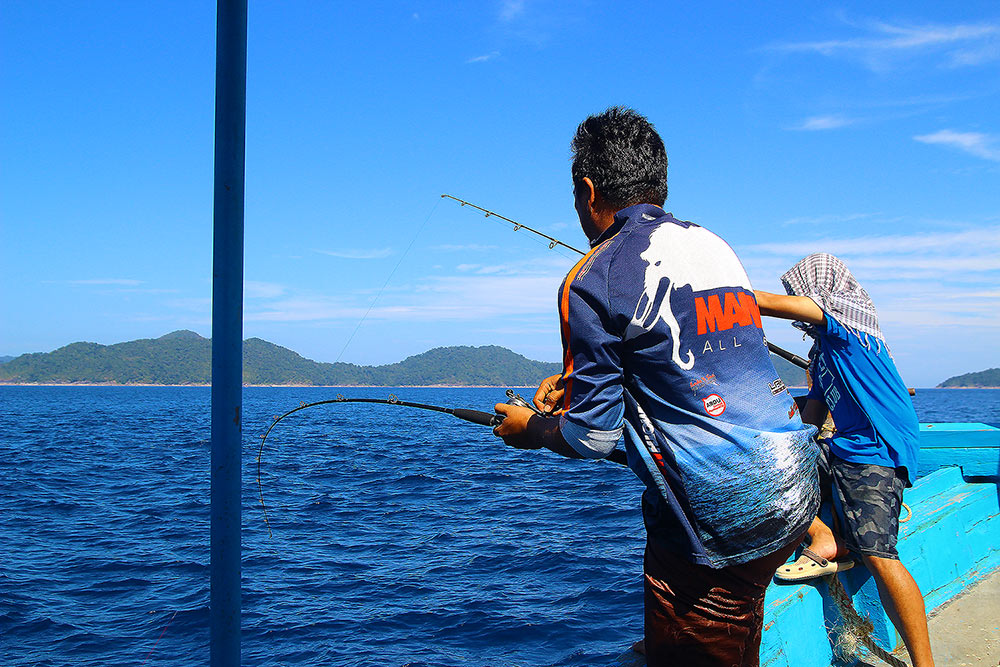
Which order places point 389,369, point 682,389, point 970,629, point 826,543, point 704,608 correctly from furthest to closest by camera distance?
point 389,369, point 970,629, point 826,543, point 704,608, point 682,389

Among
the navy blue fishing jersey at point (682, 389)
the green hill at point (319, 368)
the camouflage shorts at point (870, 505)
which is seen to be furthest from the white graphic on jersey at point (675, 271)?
the green hill at point (319, 368)

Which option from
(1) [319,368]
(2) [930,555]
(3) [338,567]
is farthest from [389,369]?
(2) [930,555]

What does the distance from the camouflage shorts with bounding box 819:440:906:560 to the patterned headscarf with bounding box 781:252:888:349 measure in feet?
1.92

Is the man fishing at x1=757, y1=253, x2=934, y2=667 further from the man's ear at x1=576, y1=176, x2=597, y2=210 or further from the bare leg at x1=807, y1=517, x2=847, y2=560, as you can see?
the man's ear at x1=576, y1=176, x2=597, y2=210

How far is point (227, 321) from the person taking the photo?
6.19 feet

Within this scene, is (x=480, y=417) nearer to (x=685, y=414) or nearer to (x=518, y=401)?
(x=518, y=401)

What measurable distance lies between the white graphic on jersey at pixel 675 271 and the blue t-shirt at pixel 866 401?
1428mm

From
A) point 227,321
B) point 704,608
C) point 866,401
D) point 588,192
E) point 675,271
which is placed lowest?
point 704,608

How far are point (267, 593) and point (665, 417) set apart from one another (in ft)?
26.5

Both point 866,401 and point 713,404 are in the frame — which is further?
point 866,401

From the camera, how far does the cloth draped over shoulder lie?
314cm

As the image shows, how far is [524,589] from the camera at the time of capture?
8.89 m

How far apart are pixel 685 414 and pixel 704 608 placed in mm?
545

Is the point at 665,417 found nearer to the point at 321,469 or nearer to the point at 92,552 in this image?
the point at 92,552
